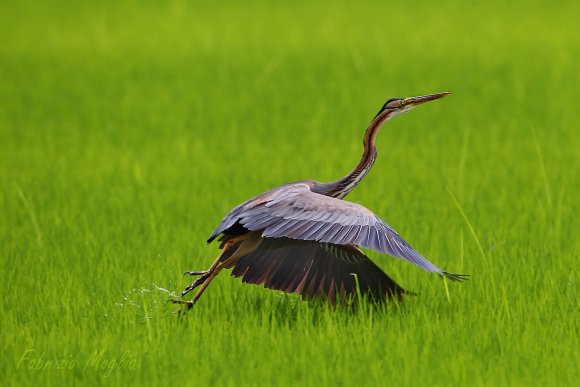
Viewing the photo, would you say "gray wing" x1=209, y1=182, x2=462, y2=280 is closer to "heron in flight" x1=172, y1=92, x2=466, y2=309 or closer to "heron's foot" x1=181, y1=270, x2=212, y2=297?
"heron in flight" x1=172, y1=92, x2=466, y2=309

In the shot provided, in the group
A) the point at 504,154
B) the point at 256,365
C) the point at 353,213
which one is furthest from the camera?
the point at 504,154

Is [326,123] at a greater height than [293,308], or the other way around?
[326,123]

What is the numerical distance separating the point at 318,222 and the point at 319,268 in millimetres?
450

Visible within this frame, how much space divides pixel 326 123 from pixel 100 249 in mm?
4444

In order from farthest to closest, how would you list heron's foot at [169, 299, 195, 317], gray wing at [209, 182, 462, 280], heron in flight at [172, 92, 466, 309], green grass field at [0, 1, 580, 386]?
heron's foot at [169, 299, 195, 317], heron in flight at [172, 92, 466, 309], gray wing at [209, 182, 462, 280], green grass field at [0, 1, 580, 386]

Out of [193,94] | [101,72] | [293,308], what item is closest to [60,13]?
[101,72]

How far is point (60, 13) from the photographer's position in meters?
16.6

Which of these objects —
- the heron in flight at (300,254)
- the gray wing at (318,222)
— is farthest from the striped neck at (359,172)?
the gray wing at (318,222)

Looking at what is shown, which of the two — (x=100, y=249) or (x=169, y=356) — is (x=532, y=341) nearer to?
(x=169, y=356)

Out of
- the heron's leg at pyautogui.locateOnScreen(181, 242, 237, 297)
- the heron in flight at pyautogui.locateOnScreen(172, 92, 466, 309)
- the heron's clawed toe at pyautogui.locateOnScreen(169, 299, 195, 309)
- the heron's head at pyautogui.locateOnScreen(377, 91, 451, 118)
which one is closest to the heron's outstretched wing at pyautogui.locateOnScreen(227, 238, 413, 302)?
the heron in flight at pyautogui.locateOnScreen(172, 92, 466, 309)

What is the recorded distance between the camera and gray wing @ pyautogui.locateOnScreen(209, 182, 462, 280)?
17.1 ft

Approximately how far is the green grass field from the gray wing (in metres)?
0.42

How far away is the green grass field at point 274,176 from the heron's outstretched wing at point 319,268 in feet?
0.46

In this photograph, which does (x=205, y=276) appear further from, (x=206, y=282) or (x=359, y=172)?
(x=359, y=172)
